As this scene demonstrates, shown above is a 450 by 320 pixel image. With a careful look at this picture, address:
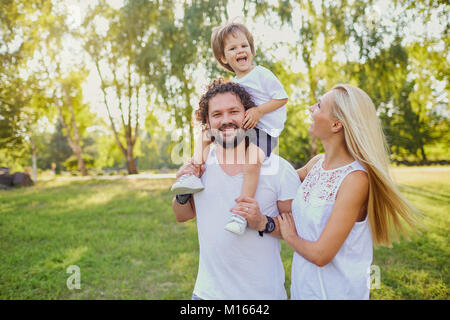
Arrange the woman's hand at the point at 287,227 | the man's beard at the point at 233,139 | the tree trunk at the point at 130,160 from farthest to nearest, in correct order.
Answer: the tree trunk at the point at 130,160
the man's beard at the point at 233,139
the woman's hand at the point at 287,227

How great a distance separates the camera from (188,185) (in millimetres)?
1947

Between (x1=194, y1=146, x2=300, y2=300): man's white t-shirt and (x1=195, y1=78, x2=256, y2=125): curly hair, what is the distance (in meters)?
0.42

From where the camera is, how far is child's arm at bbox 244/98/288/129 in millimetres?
2146

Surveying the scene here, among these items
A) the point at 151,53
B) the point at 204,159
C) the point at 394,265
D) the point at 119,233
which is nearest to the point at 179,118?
the point at 151,53

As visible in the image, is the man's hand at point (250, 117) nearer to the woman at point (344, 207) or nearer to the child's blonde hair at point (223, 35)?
the woman at point (344, 207)

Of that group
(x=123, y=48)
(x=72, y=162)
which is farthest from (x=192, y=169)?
(x=72, y=162)

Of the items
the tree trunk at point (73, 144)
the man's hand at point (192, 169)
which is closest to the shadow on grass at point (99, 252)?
the man's hand at point (192, 169)

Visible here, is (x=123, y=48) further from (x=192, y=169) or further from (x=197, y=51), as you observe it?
(x=192, y=169)

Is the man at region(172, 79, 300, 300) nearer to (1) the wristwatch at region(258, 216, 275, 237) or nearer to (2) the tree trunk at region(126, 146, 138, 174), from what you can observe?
(1) the wristwatch at region(258, 216, 275, 237)

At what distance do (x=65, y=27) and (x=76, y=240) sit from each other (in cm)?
1952

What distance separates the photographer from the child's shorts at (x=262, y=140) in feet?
7.60

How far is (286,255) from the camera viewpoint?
6117mm

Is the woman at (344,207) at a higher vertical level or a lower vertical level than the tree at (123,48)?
lower

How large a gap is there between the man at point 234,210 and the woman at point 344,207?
15 cm
